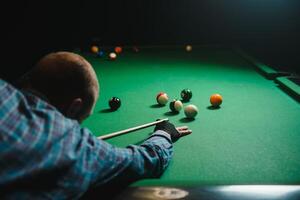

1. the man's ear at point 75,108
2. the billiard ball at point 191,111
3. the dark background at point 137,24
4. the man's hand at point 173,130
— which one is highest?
the dark background at point 137,24

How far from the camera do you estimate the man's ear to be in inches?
52.1

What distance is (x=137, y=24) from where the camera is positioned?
5902 millimetres

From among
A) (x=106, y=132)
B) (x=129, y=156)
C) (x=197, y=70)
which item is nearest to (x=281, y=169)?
(x=129, y=156)

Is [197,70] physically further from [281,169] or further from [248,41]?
[248,41]

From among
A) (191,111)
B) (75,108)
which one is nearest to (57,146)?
(75,108)

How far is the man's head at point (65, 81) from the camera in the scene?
4.16 feet

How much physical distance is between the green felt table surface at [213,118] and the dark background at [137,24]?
1983 mm

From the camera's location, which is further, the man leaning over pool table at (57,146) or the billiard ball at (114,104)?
the billiard ball at (114,104)

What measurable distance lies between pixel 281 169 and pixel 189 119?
0.79m

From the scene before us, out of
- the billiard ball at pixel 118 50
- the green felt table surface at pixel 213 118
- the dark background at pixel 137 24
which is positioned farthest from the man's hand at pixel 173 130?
the dark background at pixel 137 24

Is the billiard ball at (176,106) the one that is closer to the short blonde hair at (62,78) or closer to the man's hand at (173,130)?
the man's hand at (173,130)

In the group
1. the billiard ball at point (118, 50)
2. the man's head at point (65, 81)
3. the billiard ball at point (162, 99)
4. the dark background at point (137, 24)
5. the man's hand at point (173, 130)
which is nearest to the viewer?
the man's head at point (65, 81)

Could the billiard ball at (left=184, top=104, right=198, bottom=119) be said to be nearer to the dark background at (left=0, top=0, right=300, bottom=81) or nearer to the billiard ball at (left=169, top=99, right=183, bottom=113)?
the billiard ball at (left=169, top=99, right=183, bottom=113)

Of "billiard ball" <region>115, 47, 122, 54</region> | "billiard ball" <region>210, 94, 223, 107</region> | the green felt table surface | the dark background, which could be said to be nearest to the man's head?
the green felt table surface
